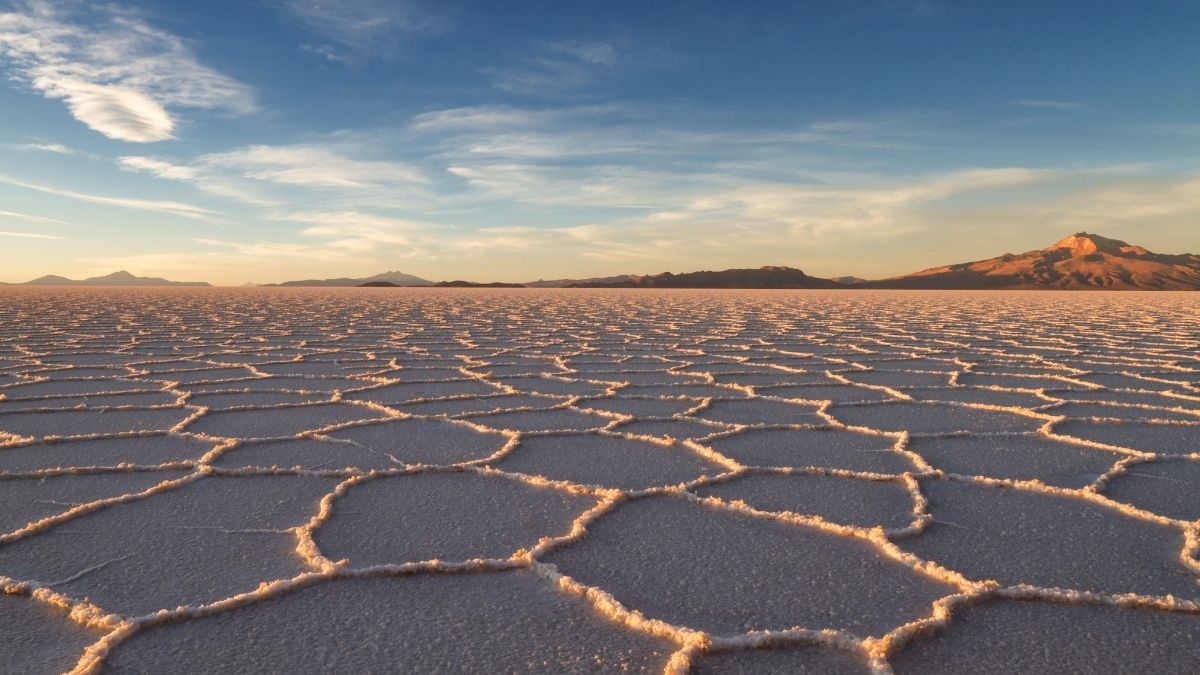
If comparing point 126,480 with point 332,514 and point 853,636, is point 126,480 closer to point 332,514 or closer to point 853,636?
point 332,514

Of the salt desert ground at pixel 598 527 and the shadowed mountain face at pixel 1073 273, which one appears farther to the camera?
the shadowed mountain face at pixel 1073 273

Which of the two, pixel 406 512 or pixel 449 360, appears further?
pixel 449 360

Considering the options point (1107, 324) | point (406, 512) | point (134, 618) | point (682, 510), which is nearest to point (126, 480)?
point (406, 512)

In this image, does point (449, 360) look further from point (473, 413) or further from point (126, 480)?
point (126, 480)

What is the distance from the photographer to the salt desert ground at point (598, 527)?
1.04 m

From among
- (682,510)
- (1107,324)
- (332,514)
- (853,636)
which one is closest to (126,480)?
(332,514)

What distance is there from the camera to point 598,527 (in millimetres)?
1499

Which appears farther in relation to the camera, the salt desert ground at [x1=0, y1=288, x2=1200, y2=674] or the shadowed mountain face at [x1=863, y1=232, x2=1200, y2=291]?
the shadowed mountain face at [x1=863, y1=232, x2=1200, y2=291]

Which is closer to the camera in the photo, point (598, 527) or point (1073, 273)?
point (598, 527)

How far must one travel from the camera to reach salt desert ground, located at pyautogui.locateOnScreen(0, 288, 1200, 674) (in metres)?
1.04

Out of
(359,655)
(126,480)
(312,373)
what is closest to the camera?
(359,655)

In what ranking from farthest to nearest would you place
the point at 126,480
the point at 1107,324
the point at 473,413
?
the point at 1107,324
the point at 473,413
the point at 126,480

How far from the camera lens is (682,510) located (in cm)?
160

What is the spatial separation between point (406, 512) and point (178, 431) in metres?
1.10
